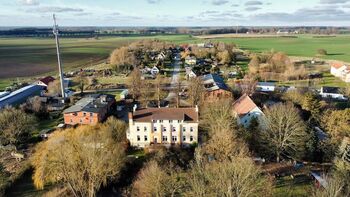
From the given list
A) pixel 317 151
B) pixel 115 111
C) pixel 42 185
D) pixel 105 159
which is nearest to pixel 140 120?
pixel 105 159

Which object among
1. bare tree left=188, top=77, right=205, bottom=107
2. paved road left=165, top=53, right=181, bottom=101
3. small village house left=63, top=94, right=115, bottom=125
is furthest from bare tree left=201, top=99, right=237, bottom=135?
paved road left=165, top=53, right=181, bottom=101

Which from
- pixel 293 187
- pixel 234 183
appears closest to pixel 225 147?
pixel 293 187

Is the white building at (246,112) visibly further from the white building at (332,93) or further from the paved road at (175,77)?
the white building at (332,93)

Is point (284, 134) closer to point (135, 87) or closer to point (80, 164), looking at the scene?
point (80, 164)

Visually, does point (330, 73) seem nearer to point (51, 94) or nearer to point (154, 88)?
point (154, 88)

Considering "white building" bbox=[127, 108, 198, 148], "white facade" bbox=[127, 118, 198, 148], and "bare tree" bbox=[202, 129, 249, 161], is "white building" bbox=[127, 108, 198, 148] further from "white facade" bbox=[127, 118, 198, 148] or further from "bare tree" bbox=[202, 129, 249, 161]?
"bare tree" bbox=[202, 129, 249, 161]

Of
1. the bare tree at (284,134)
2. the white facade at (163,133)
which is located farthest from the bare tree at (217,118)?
the bare tree at (284,134)
